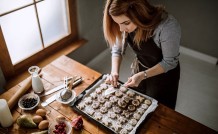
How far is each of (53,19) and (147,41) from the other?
3.65ft

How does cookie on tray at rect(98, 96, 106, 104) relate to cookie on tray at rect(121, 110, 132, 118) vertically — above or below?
below

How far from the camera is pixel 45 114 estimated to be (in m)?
1.39

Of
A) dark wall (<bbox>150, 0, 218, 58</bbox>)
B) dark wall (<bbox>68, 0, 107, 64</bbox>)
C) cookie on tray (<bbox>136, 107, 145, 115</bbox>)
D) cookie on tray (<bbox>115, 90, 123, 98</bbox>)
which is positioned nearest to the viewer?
cookie on tray (<bbox>136, 107, 145, 115</bbox>)

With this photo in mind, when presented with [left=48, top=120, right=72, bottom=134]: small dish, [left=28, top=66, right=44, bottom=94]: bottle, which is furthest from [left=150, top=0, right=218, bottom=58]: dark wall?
[left=48, top=120, right=72, bottom=134]: small dish

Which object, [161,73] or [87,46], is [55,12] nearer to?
[87,46]

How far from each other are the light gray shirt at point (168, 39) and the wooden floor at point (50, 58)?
3.62ft

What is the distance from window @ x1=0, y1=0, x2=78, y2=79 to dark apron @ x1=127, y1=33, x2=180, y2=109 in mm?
907

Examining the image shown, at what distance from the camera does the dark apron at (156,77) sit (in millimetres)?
1508

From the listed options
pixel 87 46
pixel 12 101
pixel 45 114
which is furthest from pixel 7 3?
pixel 87 46

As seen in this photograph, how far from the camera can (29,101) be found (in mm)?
1462

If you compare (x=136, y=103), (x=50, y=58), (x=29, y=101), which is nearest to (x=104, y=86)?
(x=136, y=103)

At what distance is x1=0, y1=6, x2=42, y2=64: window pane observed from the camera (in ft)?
5.87

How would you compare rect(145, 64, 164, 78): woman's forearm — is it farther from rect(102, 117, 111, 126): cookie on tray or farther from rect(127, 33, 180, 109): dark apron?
rect(102, 117, 111, 126): cookie on tray

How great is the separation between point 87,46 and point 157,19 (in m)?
1.47
